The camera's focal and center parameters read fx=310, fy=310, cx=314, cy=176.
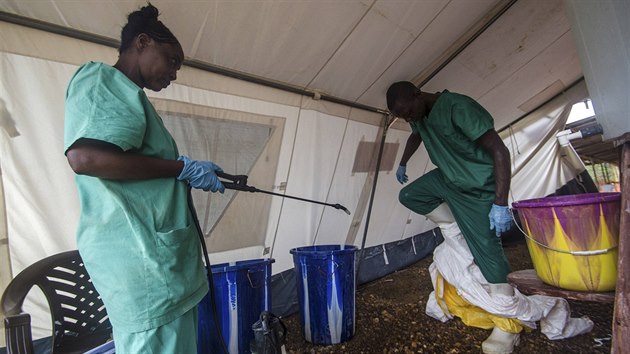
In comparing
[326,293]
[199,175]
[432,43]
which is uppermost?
[432,43]

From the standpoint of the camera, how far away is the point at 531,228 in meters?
1.05

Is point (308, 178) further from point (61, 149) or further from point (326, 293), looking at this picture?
point (61, 149)

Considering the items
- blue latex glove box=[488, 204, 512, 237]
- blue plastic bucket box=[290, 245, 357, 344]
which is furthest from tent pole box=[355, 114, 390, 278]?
blue latex glove box=[488, 204, 512, 237]

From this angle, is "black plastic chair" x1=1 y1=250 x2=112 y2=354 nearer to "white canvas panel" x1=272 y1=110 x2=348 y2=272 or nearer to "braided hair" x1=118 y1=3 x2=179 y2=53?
"braided hair" x1=118 y1=3 x2=179 y2=53

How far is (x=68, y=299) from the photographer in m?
1.09

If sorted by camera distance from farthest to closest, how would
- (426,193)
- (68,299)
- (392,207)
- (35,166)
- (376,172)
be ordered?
(392,207)
(376,172)
(426,193)
(35,166)
(68,299)

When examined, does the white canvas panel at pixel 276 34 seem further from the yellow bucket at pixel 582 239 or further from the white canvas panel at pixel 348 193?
the yellow bucket at pixel 582 239

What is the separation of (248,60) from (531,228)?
1518 millimetres

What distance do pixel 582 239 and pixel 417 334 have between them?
4.41 ft

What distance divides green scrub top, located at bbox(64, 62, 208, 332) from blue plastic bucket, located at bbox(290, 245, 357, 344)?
3.53ft

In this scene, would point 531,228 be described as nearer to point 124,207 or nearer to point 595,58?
point 595,58

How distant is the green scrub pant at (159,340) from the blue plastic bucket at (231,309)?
63 centimetres

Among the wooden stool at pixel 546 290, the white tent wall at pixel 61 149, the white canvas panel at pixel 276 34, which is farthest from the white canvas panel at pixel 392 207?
the wooden stool at pixel 546 290

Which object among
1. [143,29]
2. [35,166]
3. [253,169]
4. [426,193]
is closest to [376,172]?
[426,193]
